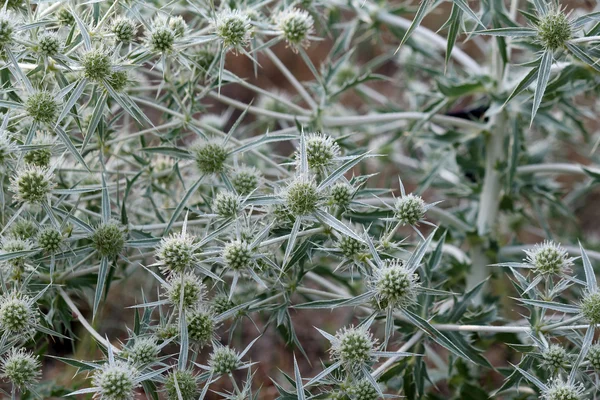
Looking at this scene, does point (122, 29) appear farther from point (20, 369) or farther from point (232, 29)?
point (20, 369)

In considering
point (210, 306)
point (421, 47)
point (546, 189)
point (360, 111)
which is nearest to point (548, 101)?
point (546, 189)

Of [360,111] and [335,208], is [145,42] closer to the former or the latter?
[335,208]

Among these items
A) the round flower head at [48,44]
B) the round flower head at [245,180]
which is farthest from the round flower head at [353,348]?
the round flower head at [48,44]

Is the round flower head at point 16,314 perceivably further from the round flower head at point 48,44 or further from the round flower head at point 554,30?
the round flower head at point 554,30

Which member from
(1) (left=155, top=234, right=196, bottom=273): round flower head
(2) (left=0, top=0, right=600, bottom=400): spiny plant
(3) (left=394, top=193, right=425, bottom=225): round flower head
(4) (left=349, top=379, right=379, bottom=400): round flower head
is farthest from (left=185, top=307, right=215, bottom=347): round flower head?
(3) (left=394, top=193, right=425, bottom=225): round flower head

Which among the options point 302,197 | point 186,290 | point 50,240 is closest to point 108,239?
point 50,240

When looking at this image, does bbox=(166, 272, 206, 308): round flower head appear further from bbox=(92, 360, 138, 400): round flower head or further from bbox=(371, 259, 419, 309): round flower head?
bbox=(371, 259, 419, 309): round flower head
